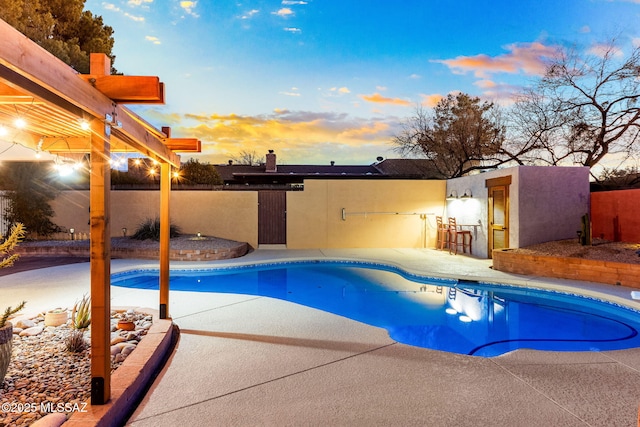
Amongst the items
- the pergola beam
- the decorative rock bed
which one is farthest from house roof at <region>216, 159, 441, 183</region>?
the pergola beam

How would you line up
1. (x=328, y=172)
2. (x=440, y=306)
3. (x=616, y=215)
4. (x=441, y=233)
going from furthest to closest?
(x=328, y=172), (x=441, y=233), (x=616, y=215), (x=440, y=306)

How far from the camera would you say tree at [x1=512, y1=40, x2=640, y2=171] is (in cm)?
1127

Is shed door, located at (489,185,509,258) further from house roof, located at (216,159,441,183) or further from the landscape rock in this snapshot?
the landscape rock

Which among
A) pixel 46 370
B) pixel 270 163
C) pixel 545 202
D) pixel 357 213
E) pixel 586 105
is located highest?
pixel 586 105

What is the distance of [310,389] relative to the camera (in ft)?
9.12

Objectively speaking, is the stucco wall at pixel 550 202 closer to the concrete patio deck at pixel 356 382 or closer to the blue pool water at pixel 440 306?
the blue pool water at pixel 440 306

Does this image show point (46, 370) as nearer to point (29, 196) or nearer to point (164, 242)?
point (164, 242)

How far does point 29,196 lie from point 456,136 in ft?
50.8

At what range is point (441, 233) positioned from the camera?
38.9ft

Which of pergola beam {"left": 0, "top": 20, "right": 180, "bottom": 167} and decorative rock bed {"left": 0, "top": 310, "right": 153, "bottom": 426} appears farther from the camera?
decorative rock bed {"left": 0, "top": 310, "right": 153, "bottom": 426}

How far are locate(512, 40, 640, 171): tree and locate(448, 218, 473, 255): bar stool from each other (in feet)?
17.0

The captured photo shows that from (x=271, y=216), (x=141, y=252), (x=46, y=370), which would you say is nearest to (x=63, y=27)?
(x=141, y=252)

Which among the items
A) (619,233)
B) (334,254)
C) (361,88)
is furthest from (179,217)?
(619,233)

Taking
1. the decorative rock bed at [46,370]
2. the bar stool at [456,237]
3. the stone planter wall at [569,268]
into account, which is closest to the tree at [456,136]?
the bar stool at [456,237]
